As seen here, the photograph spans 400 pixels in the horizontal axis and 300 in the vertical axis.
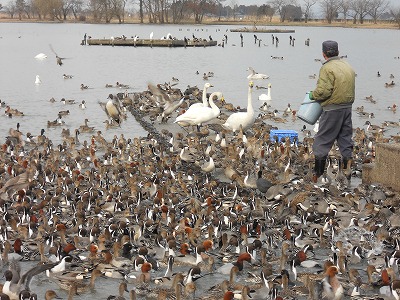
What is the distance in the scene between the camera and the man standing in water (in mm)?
11273

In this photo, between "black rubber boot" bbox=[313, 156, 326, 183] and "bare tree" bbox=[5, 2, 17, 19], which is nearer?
"black rubber boot" bbox=[313, 156, 326, 183]

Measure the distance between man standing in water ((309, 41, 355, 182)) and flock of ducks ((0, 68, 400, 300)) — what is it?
0.74 metres

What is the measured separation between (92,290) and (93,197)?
306cm

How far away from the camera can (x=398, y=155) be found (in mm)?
11758

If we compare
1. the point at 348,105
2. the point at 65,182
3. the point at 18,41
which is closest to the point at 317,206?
the point at 348,105

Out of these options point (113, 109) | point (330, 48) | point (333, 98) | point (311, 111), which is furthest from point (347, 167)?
point (113, 109)

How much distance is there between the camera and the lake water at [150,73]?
74.6 feet

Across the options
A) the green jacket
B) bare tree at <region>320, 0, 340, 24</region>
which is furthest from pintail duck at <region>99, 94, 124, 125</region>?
bare tree at <region>320, 0, 340, 24</region>

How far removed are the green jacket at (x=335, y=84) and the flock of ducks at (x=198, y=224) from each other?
1.45m

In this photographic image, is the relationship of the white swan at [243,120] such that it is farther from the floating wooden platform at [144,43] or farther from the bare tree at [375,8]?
the bare tree at [375,8]

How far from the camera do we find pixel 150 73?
41094mm

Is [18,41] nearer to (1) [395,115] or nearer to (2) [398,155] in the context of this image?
(1) [395,115]

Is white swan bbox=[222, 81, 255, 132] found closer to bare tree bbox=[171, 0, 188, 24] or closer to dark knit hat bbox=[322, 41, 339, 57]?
dark knit hat bbox=[322, 41, 339, 57]

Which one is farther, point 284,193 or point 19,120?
point 19,120
